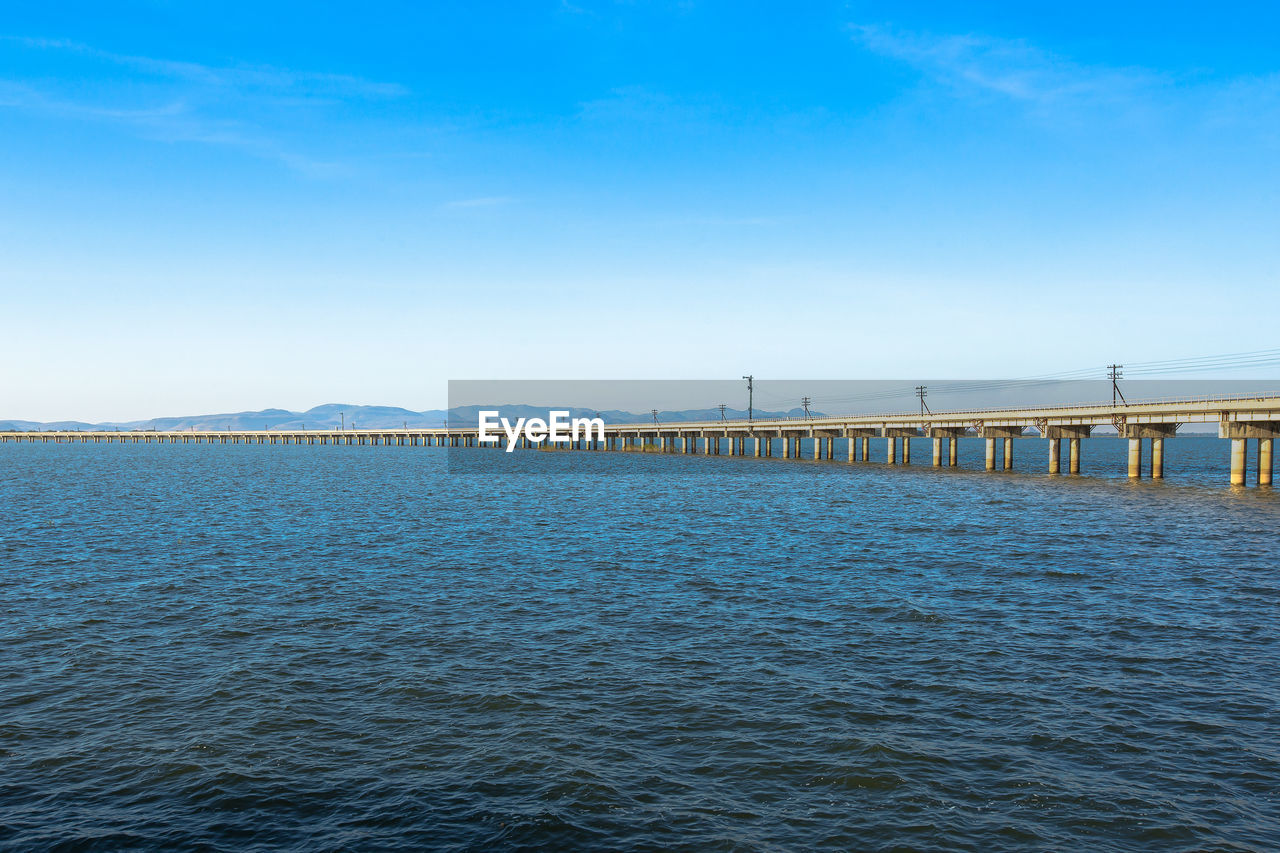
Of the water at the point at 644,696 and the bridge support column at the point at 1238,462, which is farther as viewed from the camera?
the bridge support column at the point at 1238,462

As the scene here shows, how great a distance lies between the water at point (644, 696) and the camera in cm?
1376

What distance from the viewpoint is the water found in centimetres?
1376

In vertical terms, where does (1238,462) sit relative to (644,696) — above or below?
above

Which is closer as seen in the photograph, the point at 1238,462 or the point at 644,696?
the point at 644,696

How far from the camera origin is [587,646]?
23328 millimetres

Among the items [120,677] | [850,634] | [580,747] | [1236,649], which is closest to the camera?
[580,747]

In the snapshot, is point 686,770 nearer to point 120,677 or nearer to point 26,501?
point 120,677

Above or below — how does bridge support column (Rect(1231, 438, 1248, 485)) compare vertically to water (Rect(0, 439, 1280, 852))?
above

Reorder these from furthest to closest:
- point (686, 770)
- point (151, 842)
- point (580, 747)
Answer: point (580, 747) → point (686, 770) → point (151, 842)

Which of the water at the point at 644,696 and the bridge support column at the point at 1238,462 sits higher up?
the bridge support column at the point at 1238,462

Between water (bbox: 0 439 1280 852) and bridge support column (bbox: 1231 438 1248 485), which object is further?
bridge support column (bbox: 1231 438 1248 485)

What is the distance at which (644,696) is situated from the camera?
19.2 metres

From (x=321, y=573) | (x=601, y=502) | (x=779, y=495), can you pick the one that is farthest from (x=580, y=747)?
(x=779, y=495)

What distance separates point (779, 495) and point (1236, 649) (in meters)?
51.9
